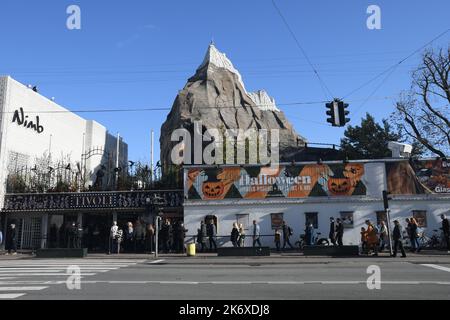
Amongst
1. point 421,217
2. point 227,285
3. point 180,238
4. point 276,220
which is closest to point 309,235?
point 276,220

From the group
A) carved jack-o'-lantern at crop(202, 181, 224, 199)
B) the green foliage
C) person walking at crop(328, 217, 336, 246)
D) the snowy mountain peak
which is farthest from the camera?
the snowy mountain peak

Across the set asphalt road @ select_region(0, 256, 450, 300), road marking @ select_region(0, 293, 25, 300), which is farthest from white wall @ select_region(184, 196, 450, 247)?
road marking @ select_region(0, 293, 25, 300)

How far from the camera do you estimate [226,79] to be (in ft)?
251

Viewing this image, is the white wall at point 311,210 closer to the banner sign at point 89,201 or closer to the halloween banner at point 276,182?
the halloween banner at point 276,182

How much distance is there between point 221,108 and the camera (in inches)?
2758

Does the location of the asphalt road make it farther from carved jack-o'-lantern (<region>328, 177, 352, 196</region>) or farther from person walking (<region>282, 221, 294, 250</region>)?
carved jack-o'-lantern (<region>328, 177, 352, 196</region>)

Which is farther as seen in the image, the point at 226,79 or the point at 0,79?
the point at 226,79

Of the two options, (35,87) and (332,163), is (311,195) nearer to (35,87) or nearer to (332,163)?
(332,163)

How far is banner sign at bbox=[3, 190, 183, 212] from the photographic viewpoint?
3084 centimetres

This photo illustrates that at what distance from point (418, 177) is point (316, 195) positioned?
617 centimetres

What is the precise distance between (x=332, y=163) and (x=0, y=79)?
24384 millimetres

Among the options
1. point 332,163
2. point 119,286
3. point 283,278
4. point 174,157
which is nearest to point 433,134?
point 332,163

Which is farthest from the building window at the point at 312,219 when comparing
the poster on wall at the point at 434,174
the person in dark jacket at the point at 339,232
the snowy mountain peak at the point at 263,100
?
the snowy mountain peak at the point at 263,100

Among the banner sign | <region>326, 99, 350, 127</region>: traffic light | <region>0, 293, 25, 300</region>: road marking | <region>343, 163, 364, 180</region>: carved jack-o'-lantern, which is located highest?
<region>326, 99, 350, 127</region>: traffic light
